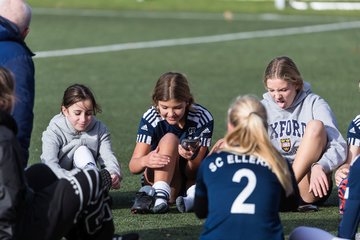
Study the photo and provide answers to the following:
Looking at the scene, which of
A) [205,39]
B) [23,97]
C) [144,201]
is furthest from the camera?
[205,39]

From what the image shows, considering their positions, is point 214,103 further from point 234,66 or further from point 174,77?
point 174,77

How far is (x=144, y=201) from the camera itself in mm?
6836

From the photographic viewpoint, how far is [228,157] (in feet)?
16.8

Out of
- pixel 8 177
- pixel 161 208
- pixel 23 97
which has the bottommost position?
pixel 161 208

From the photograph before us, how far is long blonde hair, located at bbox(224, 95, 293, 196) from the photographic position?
507 cm

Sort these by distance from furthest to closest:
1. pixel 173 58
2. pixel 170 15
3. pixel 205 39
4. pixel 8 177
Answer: pixel 170 15 < pixel 205 39 < pixel 173 58 < pixel 8 177

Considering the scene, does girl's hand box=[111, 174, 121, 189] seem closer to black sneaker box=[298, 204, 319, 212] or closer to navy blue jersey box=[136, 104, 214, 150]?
navy blue jersey box=[136, 104, 214, 150]

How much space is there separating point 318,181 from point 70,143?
1784 mm

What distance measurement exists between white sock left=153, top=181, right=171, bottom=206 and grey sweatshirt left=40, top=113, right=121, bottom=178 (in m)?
0.30

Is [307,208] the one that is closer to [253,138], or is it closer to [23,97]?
[253,138]

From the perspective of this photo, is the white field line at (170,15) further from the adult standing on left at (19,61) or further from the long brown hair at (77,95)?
the adult standing on left at (19,61)

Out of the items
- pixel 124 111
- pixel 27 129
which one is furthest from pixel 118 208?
pixel 124 111

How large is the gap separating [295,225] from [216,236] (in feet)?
5.22

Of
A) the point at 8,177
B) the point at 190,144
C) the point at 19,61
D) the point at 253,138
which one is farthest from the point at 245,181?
the point at 190,144
